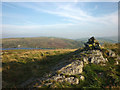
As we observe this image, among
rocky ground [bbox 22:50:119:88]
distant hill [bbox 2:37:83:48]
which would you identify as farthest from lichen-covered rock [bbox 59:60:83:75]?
distant hill [bbox 2:37:83:48]

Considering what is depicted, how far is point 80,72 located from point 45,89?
2.78m

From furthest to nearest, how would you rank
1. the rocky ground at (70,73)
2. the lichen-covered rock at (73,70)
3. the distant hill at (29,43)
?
the distant hill at (29,43)
the lichen-covered rock at (73,70)
the rocky ground at (70,73)

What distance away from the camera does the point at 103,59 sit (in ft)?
25.5

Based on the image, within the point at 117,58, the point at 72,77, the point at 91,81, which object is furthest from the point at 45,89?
the point at 117,58

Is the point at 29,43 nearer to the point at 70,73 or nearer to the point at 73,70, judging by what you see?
the point at 73,70

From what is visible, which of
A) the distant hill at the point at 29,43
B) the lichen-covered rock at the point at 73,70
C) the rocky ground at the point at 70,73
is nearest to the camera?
the rocky ground at the point at 70,73

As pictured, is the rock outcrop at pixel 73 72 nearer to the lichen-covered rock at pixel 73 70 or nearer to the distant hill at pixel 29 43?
the lichen-covered rock at pixel 73 70

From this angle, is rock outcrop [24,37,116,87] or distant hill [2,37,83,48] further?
distant hill [2,37,83,48]

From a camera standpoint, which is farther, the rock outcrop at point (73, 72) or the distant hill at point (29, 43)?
the distant hill at point (29, 43)

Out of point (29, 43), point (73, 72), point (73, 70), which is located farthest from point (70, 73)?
point (29, 43)

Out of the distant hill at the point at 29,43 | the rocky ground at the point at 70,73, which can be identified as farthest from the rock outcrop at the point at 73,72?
the distant hill at the point at 29,43

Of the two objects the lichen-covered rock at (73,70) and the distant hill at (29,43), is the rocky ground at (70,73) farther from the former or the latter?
the distant hill at (29,43)

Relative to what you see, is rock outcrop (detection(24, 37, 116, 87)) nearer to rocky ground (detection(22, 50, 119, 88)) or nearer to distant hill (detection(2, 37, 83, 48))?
rocky ground (detection(22, 50, 119, 88))

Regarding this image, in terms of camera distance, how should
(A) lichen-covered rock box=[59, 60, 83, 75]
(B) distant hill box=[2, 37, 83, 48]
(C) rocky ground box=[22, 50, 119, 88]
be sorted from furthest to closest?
(B) distant hill box=[2, 37, 83, 48] < (A) lichen-covered rock box=[59, 60, 83, 75] < (C) rocky ground box=[22, 50, 119, 88]
